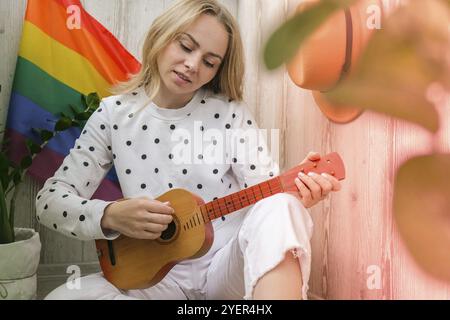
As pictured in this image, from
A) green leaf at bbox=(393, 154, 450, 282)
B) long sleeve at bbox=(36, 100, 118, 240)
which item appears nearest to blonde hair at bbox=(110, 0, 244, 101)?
long sleeve at bbox=(36, 100, 118, 240)

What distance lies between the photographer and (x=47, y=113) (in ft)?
3.32

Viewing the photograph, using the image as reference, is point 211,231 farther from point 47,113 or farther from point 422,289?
point 47,113

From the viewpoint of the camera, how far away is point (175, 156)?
0.88 m

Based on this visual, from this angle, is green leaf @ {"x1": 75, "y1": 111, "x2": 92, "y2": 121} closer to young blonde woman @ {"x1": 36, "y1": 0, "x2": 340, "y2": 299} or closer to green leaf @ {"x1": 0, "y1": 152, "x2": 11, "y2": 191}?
young blonde woman @ {"x1": 36, "y1": 0, "x2": 340, "y2": 299}

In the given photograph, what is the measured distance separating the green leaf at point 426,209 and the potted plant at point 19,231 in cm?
69

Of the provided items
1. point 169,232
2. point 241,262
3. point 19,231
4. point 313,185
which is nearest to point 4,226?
point 19,231

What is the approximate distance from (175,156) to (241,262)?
25 cm

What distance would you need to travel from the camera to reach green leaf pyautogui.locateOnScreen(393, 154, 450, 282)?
0.76 feet

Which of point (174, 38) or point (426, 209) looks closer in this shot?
point (426, 209)

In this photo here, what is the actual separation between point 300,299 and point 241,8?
2.02 ft

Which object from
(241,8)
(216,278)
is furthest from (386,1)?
(216,278)

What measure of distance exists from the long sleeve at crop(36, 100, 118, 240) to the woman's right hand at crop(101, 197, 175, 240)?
0.03 metres

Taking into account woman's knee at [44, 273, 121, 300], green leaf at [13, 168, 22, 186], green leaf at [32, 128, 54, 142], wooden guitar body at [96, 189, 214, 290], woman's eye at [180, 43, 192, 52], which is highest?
woman's eye at [180, 43, 192, 52]

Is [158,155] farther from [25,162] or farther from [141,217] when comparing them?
[25,162]
